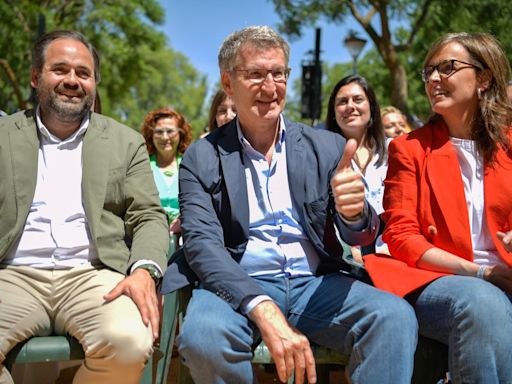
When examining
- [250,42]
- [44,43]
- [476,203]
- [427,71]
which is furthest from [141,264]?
[427,71]

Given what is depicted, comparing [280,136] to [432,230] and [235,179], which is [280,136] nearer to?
[235,179]

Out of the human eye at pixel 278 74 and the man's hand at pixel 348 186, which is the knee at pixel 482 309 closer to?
the man's hand at pixel 348 186

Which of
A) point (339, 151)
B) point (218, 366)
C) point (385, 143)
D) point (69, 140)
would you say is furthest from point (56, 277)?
point (385, 143)

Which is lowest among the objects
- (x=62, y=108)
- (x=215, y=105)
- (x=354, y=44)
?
(x=62, y=108)

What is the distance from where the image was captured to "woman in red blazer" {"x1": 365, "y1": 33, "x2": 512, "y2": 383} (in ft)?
7.34

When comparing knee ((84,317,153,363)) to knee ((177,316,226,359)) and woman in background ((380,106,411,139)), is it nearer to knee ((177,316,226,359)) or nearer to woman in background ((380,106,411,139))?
knee ((177,316,226,359))

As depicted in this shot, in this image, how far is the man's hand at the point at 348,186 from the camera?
2188mm

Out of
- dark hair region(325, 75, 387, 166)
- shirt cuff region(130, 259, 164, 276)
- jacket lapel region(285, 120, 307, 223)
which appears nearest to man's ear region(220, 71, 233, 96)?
jacket lapel region(285, 120, 307, 223)

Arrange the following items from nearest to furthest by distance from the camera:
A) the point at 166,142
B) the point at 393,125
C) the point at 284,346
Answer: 1. the point at 284,346
2. the point at 166,142
3. the point at 393,125

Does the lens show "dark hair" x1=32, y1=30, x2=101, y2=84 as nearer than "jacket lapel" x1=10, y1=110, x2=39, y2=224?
No

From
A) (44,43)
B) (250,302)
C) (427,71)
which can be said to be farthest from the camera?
(44,43)

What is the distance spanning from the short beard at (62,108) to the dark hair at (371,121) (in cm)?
216

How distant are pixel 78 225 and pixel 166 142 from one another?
2.74m

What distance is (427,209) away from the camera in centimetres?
268
